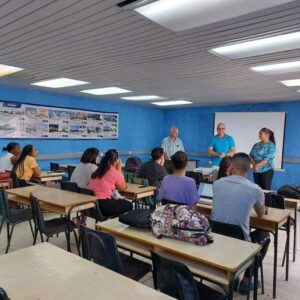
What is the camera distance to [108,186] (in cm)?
355

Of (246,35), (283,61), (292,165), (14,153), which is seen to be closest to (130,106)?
(14,153)

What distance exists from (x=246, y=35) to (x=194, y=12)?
709 mm

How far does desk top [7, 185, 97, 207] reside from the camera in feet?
9.88

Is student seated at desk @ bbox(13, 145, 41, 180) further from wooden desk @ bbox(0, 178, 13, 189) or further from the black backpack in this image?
the black backpack

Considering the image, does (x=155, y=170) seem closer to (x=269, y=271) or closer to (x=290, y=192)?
(x=269, y=271)

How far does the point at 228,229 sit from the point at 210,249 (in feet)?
1.78

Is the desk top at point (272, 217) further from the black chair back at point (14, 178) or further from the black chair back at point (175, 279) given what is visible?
the black chair back at point (14, 178)

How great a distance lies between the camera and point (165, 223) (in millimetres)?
1950

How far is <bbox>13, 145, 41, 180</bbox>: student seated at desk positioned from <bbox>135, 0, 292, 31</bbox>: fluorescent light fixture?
3343mm

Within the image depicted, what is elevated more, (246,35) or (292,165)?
(246,35)

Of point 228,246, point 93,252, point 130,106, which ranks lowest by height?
point 93,252

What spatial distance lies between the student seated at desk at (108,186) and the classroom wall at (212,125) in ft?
17.7

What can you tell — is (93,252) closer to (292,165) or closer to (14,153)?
(14,153)

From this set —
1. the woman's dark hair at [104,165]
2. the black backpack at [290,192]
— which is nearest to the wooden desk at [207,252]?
the woman's dark hair at [104,165]
